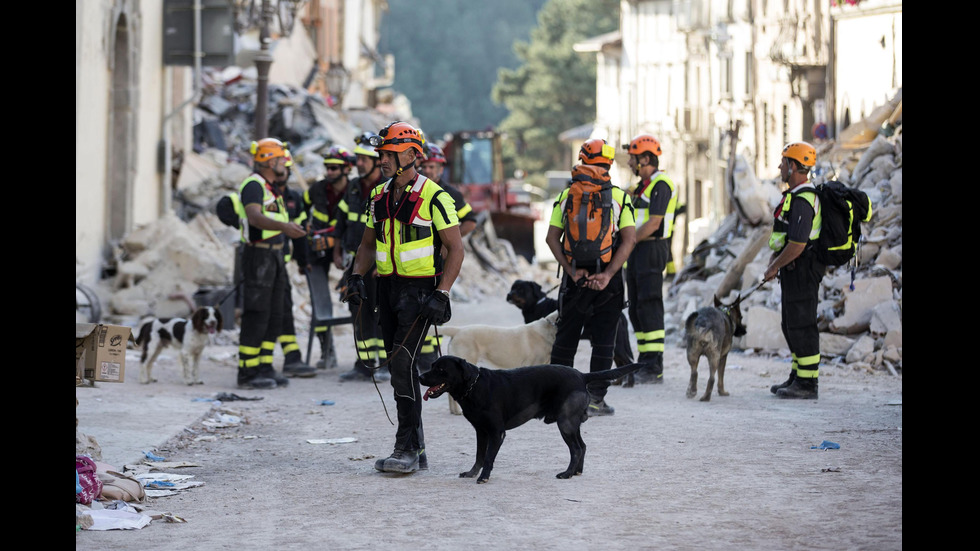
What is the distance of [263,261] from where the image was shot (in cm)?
1120

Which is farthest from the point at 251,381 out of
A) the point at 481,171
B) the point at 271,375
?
the point at 481,171

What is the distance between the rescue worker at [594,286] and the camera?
356 inches

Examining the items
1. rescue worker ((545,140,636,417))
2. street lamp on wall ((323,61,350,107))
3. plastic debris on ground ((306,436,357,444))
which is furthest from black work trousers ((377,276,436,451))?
street lamp on wall ((323,61,350,107))

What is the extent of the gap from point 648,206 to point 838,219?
166cm

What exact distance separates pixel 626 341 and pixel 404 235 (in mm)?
4156

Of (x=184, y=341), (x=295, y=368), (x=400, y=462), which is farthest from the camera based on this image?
(x=295, y=368)

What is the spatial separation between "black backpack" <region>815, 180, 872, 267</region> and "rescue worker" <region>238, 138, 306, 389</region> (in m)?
4.25

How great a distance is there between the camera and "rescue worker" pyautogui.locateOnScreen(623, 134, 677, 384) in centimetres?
1078

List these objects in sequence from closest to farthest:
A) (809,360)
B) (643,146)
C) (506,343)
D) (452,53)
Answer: (506,343)
(809,360)
(643,146)
(452,53)

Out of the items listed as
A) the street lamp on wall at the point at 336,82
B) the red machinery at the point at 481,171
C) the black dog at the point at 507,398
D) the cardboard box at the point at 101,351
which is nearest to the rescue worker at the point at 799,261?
the black dog at the point at 507,398

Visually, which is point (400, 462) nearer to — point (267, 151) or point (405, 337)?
point (405, 337)
